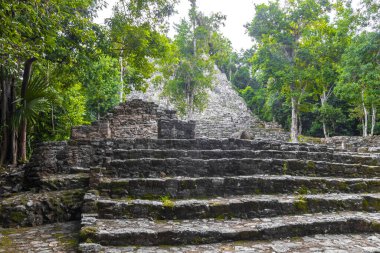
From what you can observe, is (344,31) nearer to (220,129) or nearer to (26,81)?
(220,129)

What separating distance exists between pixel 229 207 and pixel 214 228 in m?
0.64

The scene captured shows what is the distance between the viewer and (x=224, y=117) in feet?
86.5

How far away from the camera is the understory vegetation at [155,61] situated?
291 inches

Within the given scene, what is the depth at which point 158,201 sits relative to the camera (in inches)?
183

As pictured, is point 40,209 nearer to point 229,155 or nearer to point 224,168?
point 224,168

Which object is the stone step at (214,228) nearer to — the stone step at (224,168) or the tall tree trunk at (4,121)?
the stone step at (224,168)

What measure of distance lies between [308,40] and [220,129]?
886 cm

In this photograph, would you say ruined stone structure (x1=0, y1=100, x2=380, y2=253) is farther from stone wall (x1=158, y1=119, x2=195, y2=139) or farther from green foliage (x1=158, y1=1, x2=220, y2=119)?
green foliage (x1=158, y1=1, x2=220, y2=119)

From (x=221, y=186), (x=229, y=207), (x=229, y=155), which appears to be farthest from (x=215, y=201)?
(x=229, y=155)

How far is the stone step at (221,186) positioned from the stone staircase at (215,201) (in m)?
0.02

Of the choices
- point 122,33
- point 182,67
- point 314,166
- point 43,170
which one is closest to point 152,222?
point 43,170

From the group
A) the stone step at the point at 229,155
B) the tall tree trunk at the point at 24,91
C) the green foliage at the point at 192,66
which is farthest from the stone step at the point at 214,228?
the green foliage at the point at 192,66

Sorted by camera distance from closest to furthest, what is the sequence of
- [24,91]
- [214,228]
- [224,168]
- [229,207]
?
[214,228], [229,207], [224,168], [24,91]

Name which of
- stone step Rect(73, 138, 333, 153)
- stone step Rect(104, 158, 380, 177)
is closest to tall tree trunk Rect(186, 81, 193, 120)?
stone step Rect(73, 138, 333, 153)
